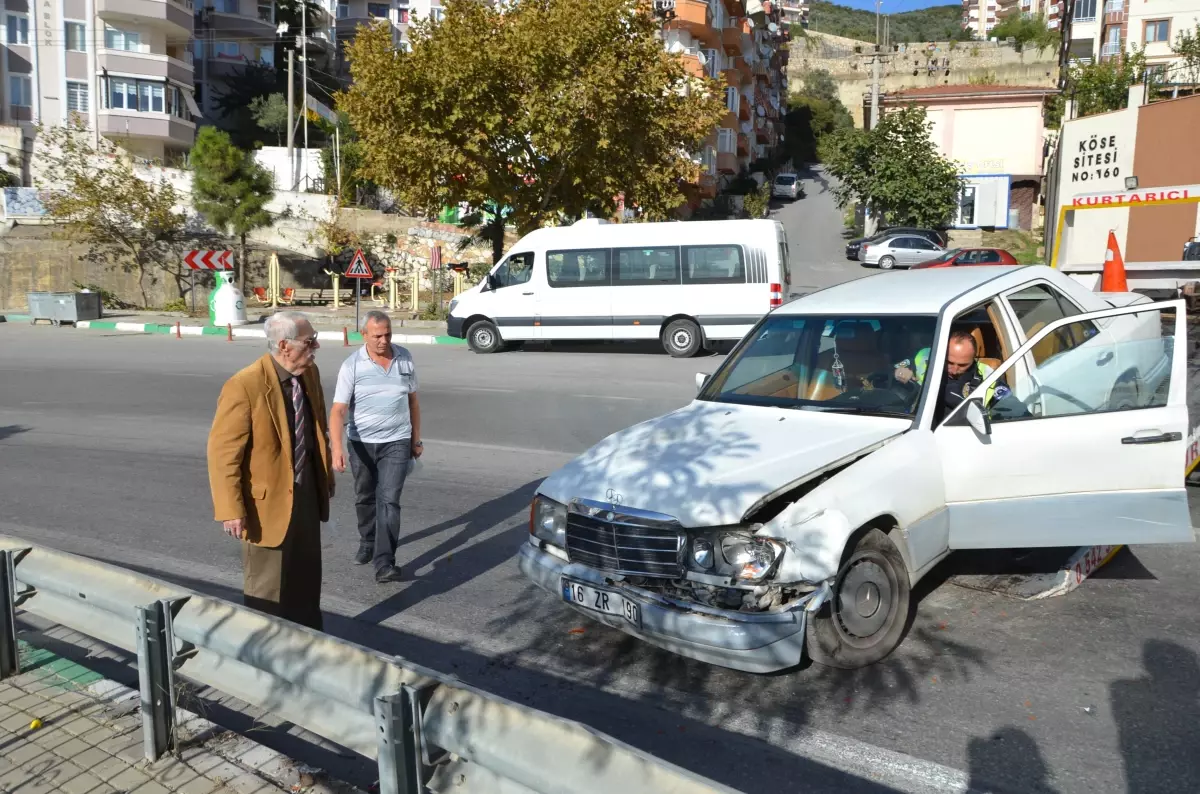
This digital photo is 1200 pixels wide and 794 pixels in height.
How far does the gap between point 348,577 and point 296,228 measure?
36.8 m

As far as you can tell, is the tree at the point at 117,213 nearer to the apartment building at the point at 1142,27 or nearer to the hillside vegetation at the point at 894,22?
the apartment building at the point at 1142,27

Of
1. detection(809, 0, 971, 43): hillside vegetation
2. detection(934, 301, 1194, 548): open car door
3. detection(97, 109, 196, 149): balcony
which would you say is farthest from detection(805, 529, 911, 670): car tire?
detection(809, 0, 971, 43): hillside vegetation

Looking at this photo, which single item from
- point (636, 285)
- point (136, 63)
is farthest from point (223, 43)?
point (636, 285)

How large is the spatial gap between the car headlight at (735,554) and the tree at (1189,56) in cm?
5426

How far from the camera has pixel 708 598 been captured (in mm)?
4426

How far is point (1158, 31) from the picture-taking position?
5756 cm

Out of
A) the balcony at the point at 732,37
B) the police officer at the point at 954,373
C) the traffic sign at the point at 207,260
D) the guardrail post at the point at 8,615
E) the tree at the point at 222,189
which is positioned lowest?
the guardrail post at the point at 8,615

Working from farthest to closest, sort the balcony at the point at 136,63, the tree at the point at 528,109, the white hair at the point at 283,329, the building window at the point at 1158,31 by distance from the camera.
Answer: the building window at the point at 1158,31 < the balcony at the point at 136,63 < the tree at the point at 528,109 < the white hair at the point at 283,329

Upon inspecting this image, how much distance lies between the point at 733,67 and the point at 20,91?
39.0 meters

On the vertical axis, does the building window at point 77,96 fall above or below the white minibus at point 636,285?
above

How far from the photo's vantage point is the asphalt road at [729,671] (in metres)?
3.93

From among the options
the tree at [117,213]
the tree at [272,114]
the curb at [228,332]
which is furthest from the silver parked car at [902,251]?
the tree at [272,114]

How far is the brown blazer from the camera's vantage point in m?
4.22

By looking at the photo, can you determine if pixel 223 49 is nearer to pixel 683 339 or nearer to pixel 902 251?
pixel 902 251
